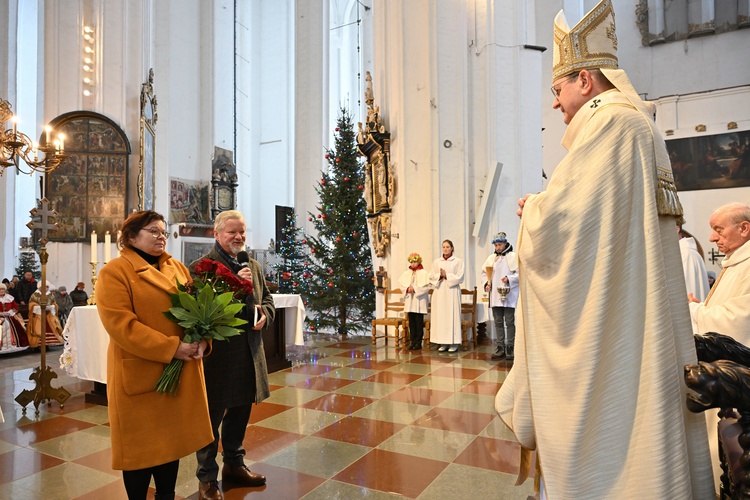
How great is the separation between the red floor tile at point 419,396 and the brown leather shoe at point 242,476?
2326 millimetres

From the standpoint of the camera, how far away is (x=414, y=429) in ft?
14.4

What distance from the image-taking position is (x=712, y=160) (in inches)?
625

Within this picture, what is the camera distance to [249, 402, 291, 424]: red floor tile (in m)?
4.78

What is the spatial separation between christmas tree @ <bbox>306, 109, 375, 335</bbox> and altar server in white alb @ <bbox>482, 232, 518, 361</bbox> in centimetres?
440

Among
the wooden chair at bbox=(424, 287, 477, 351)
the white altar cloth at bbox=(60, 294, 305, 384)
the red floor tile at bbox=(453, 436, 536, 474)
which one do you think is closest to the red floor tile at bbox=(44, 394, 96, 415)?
the white altar cloth at bbox=(60, 294, 305, 384)

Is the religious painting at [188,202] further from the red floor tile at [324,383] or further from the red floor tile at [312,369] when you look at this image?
the red floor tile at [324,383]

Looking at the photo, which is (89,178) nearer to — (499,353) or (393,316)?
(393,316)

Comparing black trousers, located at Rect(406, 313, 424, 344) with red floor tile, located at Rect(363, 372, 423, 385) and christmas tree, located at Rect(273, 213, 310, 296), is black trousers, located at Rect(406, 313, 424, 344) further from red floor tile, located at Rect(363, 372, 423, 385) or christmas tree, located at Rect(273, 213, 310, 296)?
christmas tree, located at Rect(273, 213, 310, 296)

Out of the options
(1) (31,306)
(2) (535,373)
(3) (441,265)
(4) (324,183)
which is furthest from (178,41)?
(2) (535,373)

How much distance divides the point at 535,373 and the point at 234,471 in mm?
2377

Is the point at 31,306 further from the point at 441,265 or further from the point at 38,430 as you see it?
the point at 441,265

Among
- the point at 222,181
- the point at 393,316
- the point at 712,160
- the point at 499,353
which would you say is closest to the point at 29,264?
the point at 222,181

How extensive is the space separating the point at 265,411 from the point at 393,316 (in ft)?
19.2

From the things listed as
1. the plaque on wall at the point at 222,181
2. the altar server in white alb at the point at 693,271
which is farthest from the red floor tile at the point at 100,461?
the plaque on wall at the point at 222,181
